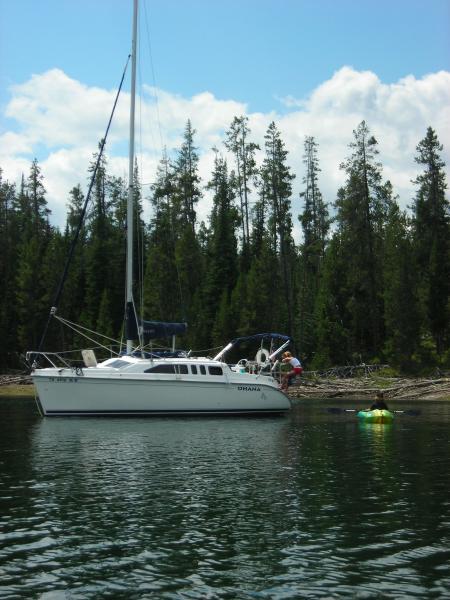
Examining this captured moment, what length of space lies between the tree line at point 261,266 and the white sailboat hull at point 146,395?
1976cm

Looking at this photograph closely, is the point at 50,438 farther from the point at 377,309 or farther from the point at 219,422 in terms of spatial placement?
the point at 377,309

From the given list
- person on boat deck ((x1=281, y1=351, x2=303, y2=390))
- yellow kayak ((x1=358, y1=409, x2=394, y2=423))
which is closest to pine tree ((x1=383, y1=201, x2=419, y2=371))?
person on boat deck ((x1=281, y1=351, x2=303, y2=390))

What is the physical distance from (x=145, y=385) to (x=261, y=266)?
36.8 m

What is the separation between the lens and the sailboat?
103 feet

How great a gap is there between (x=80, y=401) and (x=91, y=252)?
5256 centimetres

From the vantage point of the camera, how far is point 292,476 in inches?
699

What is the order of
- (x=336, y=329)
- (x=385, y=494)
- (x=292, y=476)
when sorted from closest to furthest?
(x=385, y=494) < (x=292, y=476) < (x=336, y=329)

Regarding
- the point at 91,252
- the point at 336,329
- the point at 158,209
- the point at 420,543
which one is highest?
the point at 158,209

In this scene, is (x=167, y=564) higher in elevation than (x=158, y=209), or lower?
lower

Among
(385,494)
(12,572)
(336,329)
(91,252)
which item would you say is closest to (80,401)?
(385,494)

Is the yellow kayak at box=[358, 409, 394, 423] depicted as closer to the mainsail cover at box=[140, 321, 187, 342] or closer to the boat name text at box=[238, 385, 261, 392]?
the boat name text at box=[238, 385, 261, 392]

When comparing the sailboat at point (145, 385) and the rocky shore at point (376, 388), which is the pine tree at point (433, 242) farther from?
the sailboat at point (145, 385)

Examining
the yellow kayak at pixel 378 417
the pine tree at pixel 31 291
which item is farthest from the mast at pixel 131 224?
the pine tree at pixel 31 291

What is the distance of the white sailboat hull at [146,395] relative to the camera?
31500mm
